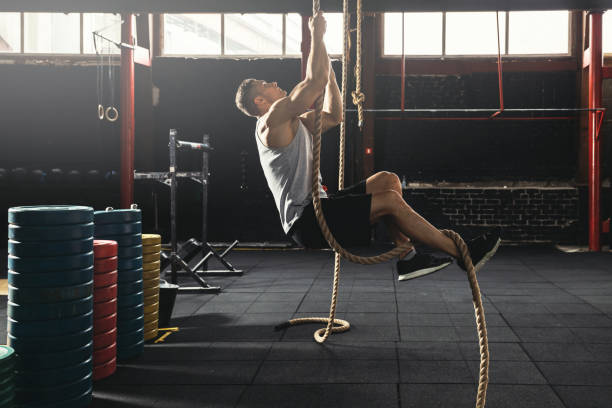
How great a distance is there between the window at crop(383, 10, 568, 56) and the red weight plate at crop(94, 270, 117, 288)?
6.77m

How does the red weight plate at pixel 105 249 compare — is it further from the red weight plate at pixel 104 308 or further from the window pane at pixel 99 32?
the window pane at pixel 99 32

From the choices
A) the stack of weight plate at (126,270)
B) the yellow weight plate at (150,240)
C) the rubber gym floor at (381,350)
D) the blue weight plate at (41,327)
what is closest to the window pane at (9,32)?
the rubber gym floor at (381,350)

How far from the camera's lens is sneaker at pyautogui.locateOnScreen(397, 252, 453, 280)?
245 cm

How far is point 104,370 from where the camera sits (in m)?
2.46

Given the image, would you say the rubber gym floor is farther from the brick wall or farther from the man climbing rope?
the brick wall

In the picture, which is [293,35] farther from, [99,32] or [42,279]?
[42,279]

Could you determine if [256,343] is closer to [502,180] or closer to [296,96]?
[296,96]

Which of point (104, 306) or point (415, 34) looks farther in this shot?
point (415, 34)

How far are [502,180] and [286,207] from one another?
20.9 feet

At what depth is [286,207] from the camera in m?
2.54

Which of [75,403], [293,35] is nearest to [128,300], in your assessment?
[75,403]

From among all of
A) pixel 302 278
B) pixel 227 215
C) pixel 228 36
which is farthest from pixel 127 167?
pixel 302 278

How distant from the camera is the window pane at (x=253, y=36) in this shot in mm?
8227

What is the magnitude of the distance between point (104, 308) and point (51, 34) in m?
7.46
